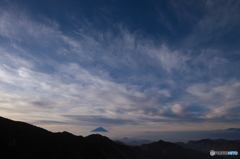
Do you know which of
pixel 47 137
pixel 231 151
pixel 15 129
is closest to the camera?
pixel 15 129

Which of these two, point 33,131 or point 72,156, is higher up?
point 33,131

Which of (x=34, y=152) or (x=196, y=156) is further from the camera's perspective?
(x=196, y=156)

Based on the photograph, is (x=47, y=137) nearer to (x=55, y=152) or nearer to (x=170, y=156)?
(x=55, y=152)

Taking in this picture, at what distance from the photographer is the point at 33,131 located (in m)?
67.9

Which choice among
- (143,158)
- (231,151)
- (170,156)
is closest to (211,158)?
(170,156)

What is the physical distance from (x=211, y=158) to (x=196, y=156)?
60.3ft

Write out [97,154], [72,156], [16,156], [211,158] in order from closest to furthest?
[16,156], [72,156], [97,154], [211,158]

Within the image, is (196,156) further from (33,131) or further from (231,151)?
(33,131)

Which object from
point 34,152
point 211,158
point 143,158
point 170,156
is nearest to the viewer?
point 34,152

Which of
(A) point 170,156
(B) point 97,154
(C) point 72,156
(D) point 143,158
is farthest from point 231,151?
(C) point 72,156

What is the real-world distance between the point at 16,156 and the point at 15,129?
17340mm

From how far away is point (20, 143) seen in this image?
2152 inches

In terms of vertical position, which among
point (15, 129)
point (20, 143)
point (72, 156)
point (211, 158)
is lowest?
point (211, 158)

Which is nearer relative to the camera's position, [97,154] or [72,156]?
[72,156]
